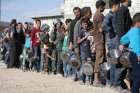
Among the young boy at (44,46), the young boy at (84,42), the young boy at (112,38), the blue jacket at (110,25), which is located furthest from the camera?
the young boy at (44,46)

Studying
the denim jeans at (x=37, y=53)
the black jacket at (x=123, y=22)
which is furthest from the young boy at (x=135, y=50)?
the denim jeans at (x=37, y=53)

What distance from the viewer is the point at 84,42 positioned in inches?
507

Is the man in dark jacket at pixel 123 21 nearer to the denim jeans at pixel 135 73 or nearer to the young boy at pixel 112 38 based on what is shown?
the young boy at pixel 112 38

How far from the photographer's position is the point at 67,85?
501 inches

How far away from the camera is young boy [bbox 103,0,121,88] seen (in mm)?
11256

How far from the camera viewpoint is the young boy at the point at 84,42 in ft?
41.8

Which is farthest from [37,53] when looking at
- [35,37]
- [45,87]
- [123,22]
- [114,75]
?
[123,22]

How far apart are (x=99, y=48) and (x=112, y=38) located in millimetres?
810

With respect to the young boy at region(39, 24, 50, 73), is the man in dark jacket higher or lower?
higher

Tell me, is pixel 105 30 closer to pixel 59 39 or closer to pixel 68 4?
pixel 59 39

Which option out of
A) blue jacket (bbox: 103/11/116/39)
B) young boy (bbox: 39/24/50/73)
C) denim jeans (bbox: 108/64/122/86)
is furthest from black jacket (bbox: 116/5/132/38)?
young boy (bbox: 39/24/50/73)

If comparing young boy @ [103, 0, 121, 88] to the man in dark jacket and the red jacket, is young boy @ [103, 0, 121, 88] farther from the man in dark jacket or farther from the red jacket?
the red jacket

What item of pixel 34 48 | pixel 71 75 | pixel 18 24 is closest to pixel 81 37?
pixel 71 75

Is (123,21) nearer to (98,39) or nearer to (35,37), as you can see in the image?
(98,39)
